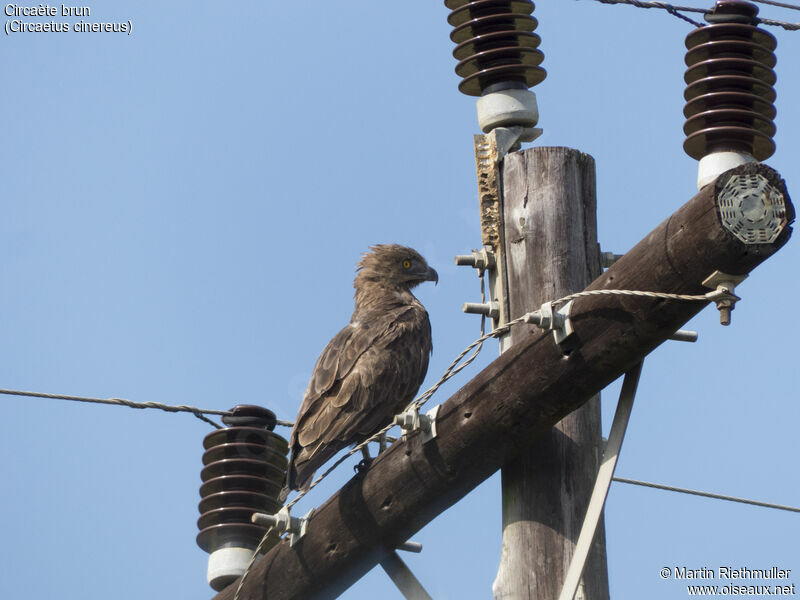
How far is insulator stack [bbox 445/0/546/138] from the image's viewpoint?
21.3ft

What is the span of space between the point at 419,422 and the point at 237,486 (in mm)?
2050

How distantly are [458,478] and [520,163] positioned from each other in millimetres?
1574

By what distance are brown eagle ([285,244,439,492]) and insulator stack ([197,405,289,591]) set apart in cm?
61

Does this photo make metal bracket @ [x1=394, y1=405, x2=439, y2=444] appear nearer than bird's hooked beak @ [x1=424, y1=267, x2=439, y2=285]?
Yes

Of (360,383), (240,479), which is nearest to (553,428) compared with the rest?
(360,383)

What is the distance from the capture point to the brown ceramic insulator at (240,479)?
7.21 metres

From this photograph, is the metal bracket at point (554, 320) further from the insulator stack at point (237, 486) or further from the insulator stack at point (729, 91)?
the insulator stack at point (237, 486)

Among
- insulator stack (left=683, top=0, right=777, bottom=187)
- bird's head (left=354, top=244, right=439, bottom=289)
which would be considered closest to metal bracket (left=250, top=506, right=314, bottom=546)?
insulator stack (left=683, top=0, right=777, bottom=187)

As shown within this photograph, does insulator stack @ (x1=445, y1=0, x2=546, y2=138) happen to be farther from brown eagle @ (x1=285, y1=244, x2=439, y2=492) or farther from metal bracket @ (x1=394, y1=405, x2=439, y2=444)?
metal bracket @ (x1=394, y1=405, x2=439, y2=444)

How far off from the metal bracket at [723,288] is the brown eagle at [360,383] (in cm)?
253

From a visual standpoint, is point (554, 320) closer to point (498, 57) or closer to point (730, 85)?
point (730, 85)

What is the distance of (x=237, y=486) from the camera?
288 inches

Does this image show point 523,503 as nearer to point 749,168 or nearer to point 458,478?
point 458,478

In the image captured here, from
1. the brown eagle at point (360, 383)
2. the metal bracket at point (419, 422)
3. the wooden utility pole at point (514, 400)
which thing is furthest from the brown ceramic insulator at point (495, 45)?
the metal bracket at point (419, 422)
